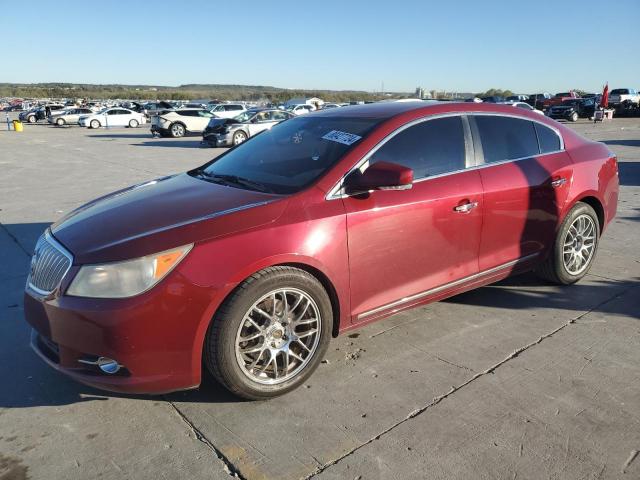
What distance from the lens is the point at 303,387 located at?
3.11 meters

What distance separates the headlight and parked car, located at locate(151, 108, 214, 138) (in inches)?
986

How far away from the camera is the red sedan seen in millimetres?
2609

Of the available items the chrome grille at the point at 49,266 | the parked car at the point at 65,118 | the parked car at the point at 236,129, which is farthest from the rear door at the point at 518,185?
the parked car at the point at 65,118

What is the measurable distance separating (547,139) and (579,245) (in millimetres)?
1030

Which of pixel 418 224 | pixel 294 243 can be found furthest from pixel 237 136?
pixel 294 243

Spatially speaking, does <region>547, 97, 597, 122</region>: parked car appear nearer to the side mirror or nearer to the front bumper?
the side mirror

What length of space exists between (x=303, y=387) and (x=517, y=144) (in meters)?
2.62

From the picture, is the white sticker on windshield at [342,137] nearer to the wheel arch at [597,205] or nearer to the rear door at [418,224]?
the rear door at [418,224]

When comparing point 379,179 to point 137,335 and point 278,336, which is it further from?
point 137,335

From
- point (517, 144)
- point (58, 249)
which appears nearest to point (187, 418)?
point (58, 249)

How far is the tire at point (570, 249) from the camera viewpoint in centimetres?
443

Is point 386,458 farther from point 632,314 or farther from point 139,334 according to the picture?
point 632,314

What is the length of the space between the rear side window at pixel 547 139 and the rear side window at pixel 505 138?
6cm

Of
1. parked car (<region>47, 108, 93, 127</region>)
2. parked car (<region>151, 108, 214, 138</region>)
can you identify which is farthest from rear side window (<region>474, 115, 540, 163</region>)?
parked car (<region>47, 108, 93, 127</region>)
